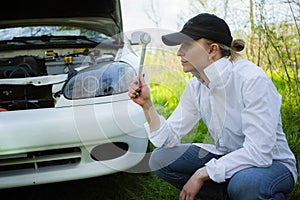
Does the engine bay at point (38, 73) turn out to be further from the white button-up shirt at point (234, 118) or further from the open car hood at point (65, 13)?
the white button-up shirt at point (234, 118)

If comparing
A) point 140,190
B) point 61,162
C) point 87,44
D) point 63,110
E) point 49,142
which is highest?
point 87,44

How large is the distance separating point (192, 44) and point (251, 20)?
6.71 feet

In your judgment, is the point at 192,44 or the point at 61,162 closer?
the point at 192,44

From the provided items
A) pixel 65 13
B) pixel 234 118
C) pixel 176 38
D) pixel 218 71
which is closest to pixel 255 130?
pixel 234 118

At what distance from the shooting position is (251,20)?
3.65 metres

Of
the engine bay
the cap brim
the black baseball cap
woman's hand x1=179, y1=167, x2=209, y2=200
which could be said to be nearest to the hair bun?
the black baseball cap

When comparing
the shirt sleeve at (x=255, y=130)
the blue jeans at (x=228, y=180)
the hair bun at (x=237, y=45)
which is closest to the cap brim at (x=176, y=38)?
the hair bun at (x=237, y=45)

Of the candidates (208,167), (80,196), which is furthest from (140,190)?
(208,167)

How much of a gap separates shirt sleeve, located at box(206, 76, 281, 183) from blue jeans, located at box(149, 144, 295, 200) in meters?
0.04

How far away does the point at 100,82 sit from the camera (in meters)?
2.18

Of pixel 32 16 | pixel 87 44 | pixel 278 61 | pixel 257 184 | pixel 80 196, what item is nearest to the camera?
pixel 257 184

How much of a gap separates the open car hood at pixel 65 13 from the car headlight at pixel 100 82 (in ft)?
3.29

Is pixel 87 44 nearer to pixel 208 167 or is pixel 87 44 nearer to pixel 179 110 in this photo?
pixel 179 110

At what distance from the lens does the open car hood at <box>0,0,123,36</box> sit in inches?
126
